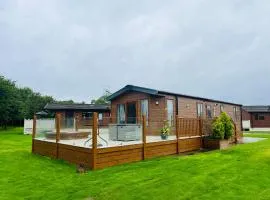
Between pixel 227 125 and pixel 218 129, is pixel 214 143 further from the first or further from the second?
pixel 227 125

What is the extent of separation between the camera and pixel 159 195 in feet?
15.2

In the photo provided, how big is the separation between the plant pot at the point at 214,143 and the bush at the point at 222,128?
0.63ft

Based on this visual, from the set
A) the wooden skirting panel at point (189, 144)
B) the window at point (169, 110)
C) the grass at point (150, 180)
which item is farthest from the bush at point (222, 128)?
the window at point (169, 110)

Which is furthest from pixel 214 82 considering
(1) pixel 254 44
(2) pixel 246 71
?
(1) pixel 254 44

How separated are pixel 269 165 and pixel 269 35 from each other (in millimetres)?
17919

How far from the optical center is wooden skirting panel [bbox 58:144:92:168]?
7240mm

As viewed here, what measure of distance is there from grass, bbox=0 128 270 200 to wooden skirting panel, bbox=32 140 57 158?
1426 millimetres

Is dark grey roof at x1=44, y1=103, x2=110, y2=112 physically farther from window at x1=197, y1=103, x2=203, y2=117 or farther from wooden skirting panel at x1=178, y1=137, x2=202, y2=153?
wooden skirting panel at x1=178, y1=137, x2=202, y2=153

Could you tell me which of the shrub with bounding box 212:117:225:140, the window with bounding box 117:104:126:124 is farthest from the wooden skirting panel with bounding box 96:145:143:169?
the window with bounding box 117:104:126:124

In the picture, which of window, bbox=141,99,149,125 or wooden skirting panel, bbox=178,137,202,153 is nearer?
wooden skirting panel, bbox=178,137,202,153

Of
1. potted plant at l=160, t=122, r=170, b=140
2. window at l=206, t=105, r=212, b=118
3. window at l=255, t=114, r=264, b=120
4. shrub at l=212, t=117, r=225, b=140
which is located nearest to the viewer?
potted plant at l=160, t=122, r=170, b=140

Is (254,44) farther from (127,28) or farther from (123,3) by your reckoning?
(123,3)

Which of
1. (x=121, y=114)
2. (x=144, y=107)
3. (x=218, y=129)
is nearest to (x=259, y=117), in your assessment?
(x=121, y=114)

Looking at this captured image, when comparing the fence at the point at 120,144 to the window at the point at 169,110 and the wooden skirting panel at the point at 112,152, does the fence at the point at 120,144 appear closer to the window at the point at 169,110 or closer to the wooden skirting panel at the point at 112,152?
the wooden skirting panel at the point at 112,152
